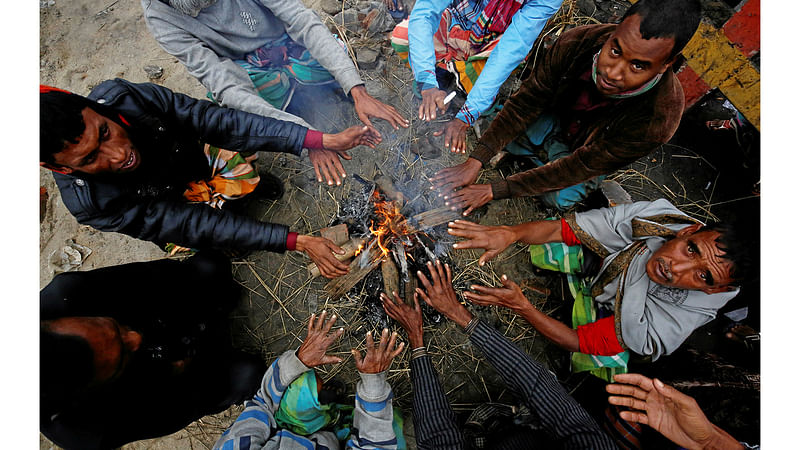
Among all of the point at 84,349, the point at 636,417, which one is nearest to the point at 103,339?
the point at 84,349

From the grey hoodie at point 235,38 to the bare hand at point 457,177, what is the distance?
123 cm

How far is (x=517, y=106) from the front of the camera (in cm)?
294

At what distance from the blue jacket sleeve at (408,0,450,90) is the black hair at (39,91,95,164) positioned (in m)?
2.49

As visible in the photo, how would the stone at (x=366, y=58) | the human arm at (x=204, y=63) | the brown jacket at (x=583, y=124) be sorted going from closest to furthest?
the brown jacket at (x=583, y=124) < the human arm at (x=204, y=63) < the stone at (x=366, y=58)

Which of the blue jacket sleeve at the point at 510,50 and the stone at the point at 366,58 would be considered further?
the stone at the point at 366,58

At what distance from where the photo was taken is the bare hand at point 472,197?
3172mm

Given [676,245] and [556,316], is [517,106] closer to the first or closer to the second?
[676,245]

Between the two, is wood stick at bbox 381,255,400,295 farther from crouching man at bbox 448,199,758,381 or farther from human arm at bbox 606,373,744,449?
human arm at bbox 606,373,744,449

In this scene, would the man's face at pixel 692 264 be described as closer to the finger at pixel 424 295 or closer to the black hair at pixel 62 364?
the finger at pixel 424 295

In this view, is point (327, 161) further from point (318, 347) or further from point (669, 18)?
point (669, 18)

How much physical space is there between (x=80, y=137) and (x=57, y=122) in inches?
4.5

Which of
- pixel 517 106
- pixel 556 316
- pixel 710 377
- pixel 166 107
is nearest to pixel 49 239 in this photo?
pixel 166 107

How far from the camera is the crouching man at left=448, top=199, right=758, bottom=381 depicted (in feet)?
6.77

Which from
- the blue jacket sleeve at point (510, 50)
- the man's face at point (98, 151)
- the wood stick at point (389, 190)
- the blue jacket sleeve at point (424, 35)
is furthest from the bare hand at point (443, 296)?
the man's face at point (98, 151)
